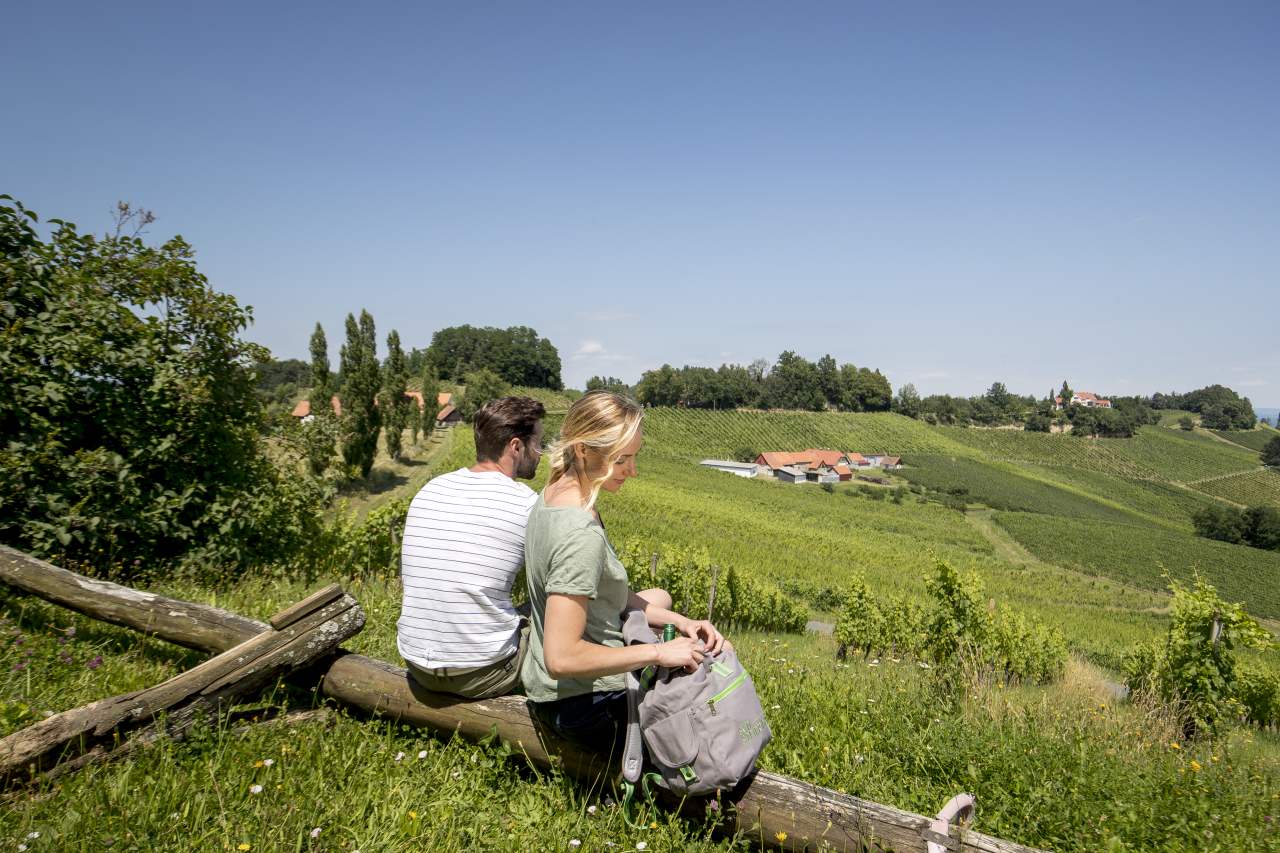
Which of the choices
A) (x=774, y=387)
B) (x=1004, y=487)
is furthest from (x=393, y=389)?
(x=774, y=387)

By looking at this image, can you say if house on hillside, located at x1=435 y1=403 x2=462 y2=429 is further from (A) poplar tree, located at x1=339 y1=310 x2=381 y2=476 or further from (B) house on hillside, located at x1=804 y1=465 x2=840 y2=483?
(B) house on hillside, located at x1=804 y1=465 x2=840 y2=483

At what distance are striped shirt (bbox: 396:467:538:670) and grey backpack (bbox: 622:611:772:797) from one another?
0.78m

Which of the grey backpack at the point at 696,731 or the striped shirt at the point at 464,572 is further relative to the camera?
the striped shirt at the point at 464,572

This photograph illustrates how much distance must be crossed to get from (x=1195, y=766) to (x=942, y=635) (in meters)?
8.97

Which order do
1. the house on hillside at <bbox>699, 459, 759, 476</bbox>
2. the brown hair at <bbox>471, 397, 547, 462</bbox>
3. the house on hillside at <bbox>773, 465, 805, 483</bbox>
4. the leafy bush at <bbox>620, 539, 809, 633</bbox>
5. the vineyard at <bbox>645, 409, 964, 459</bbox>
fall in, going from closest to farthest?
the brown hair at <bbox>471, 397, 547, 462</bbox> < the leafy bush at <bbox>620, 539, 809, 633</bbox> < the house on hillside at <bbox>773, 465, 805, 483</bbox> < the house on hillside at <bbox>699, 459, 759, 476</bbox> < the vineyard at <bbox>645, 409, 964, 459</bbox>

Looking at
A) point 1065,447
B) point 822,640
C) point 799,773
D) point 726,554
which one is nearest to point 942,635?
point 822,640

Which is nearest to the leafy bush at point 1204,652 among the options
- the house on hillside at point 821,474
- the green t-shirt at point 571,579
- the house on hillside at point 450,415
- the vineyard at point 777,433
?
the green t-shirt at point 571,579

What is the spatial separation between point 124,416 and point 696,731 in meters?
6.02

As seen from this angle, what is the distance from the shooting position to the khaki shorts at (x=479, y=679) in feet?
9.04

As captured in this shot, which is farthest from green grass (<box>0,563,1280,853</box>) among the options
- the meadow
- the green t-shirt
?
the green t-shirt

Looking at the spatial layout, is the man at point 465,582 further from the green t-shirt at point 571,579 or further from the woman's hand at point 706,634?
the woman's hand at point 706,634

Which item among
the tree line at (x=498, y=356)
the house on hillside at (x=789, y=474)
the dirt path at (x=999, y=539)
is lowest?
the dirt path at (x=999, y=539)

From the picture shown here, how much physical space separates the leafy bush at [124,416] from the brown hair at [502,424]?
4.31 metres

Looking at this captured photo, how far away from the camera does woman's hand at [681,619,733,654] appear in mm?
2428
